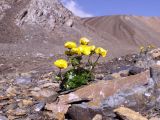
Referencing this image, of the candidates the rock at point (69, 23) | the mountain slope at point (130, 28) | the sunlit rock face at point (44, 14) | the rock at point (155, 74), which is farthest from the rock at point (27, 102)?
the mountain slope at point (130, 28)

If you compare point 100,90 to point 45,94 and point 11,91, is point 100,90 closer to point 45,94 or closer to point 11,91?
point 45,94

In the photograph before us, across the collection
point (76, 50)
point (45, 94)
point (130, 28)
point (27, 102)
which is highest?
point (130, 28)

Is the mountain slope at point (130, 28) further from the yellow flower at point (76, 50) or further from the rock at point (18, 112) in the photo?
the rock at point (18, 112)

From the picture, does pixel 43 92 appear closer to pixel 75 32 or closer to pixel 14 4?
pixel 14 4

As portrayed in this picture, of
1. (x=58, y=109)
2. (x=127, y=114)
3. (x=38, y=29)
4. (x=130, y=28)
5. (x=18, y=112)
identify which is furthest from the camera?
(x=130, y=28)

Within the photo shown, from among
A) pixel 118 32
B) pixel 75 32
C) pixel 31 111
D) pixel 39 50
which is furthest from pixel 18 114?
pixel 118 32

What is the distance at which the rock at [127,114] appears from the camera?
14.7 ft

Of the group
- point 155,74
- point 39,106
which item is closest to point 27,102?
point 39,106

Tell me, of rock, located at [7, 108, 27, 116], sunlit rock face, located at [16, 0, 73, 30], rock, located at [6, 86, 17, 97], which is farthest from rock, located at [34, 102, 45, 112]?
sunlit rock face, located at [16, 0, 73, 30]

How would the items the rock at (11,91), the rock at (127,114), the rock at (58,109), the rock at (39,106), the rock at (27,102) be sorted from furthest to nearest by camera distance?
the rock at (11,91) < the rock at (27,102) < the rock at (39,106) < the rock at (58,109) < the rock at (127,114)

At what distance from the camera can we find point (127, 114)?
4.54m

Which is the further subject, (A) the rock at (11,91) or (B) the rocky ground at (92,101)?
(A) the rock at (11,91)

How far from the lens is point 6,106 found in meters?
5.53

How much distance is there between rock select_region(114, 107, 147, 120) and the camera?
447cm
